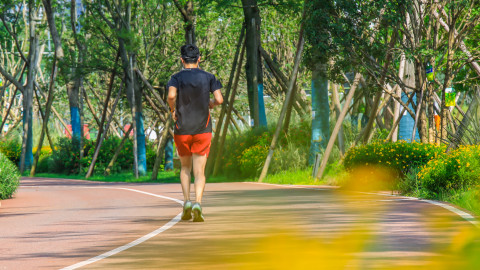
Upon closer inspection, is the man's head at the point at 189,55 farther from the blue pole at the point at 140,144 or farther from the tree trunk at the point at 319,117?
the blue pole at the point at 140,144

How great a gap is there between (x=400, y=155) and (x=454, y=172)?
10.4ft

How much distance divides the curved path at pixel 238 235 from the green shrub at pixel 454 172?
647 mm

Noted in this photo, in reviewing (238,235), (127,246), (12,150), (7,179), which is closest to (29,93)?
(12,150)

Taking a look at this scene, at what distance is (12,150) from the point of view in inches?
2074

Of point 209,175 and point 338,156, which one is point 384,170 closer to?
point 338,156

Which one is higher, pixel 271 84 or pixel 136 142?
pixel 271 84

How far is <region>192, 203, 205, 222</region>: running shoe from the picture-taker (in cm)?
1109

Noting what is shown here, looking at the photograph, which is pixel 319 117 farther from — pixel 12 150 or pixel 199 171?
pixel 12 150

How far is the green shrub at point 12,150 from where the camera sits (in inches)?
2049

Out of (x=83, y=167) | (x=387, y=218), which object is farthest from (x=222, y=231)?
(x=83, y=167)

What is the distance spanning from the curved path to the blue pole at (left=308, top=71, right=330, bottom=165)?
28.5 ft

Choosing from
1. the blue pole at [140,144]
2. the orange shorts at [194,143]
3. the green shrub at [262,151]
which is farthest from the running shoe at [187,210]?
the blue pole at [140,144]

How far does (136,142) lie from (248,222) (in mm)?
25234

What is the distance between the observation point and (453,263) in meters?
6.94
